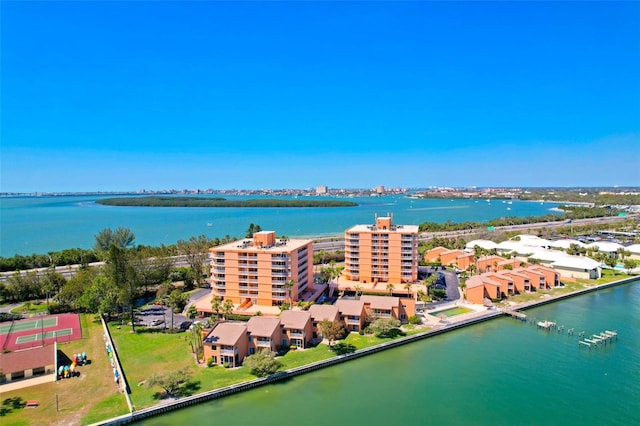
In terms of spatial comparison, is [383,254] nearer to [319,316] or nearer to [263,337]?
[319,316]

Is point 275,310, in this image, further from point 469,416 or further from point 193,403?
point 469,416

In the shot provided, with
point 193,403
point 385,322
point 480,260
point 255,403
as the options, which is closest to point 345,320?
point 385,322

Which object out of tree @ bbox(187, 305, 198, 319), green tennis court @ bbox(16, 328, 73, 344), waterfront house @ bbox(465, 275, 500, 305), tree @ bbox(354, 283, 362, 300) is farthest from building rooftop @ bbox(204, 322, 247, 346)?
waterfront house @ bbox(465, 275, 500, 305)

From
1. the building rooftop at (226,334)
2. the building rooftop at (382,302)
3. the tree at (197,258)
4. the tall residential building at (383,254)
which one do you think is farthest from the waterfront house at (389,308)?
the tree at (197,258)

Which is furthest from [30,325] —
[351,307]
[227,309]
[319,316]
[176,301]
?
[351,307]

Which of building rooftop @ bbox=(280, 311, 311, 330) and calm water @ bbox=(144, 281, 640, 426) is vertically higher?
building rooftop @ bbox=(280, 311, 311, 330)

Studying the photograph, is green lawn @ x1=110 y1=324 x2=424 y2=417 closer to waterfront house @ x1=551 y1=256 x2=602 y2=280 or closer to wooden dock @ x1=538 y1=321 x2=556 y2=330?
wooden dock @ x1=538 y1=321 x2=556 y2=330
